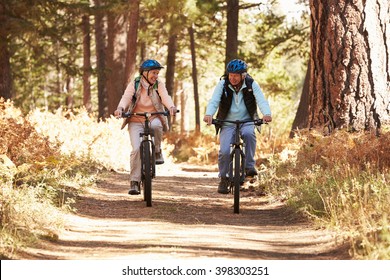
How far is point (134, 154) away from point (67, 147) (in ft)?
18.6

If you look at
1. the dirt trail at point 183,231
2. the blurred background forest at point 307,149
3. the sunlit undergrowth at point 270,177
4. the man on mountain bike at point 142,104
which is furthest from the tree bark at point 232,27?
the man on mountain bike at point 142,104

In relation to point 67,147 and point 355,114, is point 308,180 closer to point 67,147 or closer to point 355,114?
point 355,114

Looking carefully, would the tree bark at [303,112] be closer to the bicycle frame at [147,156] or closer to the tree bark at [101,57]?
the bicycle frame at [147,156]

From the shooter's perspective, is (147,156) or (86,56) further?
(86,56)

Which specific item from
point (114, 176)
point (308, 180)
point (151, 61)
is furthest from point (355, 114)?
point (114, 176)

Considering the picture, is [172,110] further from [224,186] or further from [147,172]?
[224,186]

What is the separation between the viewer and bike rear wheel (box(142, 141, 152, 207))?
1191 centimetres

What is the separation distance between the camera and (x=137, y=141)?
1245 cm

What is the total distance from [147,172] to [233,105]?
1.57m

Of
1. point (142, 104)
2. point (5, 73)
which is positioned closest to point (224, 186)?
point (142, 104)

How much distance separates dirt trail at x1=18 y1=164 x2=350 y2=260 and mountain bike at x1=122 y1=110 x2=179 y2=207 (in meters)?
0.27

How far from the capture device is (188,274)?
683 cm

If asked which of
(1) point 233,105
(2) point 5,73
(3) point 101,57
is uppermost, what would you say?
(3) point 101,57

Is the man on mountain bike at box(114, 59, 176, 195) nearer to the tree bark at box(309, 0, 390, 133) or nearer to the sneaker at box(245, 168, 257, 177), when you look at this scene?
the sneaker at box(245, 168, 257, 177)
